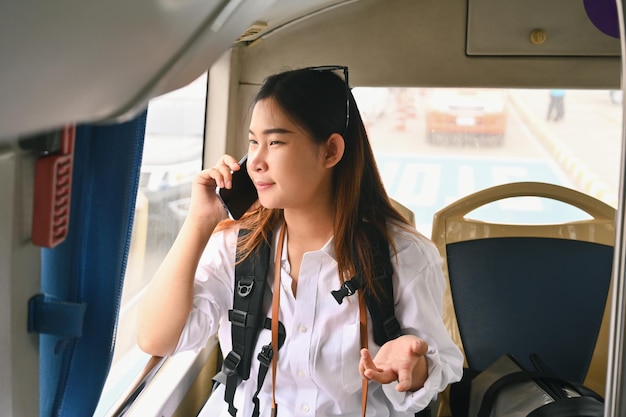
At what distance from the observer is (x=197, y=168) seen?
261cm

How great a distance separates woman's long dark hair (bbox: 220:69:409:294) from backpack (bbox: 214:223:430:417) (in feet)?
0.09

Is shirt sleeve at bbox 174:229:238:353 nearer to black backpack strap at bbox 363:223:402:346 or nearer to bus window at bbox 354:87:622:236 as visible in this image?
black backpack strap at bbox 363:223:402:346

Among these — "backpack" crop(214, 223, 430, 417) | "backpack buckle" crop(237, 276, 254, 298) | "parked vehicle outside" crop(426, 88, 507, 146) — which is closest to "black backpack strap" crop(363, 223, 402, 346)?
"backpack" crop(214, 223, 430, 417)

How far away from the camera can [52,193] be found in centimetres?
83

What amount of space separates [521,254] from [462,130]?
498 inches

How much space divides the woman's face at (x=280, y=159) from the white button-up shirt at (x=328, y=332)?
0.71ft

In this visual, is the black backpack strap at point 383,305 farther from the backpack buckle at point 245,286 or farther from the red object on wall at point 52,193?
the red object on wall at point 52,193

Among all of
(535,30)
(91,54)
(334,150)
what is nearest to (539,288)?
(535,30)

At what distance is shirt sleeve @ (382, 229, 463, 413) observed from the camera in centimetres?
168

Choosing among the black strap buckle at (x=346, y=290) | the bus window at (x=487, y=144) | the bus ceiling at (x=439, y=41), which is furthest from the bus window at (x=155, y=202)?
the bus window at (x=487, y=144)

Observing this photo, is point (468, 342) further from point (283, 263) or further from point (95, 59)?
point (95, 59)

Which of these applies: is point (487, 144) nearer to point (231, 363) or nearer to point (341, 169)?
point (341, 169)

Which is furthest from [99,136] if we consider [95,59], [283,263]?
[283,263]

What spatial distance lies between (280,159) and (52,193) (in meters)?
0.90
